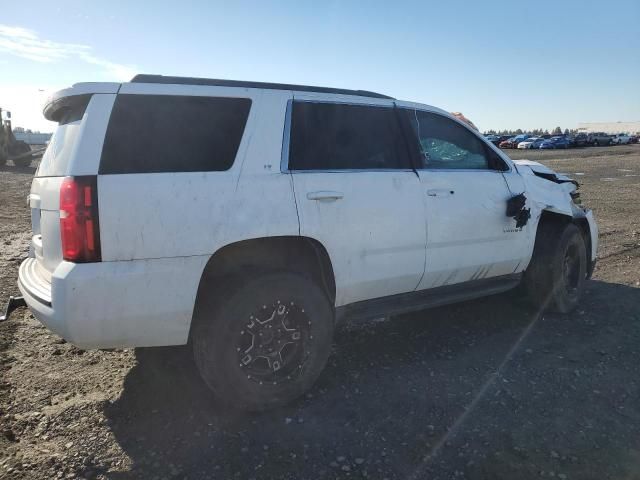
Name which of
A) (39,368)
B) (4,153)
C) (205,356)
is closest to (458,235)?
(205,356)

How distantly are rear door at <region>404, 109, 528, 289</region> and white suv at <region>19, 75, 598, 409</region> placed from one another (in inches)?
0.7

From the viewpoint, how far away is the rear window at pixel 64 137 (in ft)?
9.38

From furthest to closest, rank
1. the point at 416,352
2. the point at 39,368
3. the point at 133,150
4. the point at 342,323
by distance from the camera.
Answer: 1. the point at 416,352
2. the point at 39,368
3. the point at 342,323
4. the point at 133,150

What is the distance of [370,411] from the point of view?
3.29m

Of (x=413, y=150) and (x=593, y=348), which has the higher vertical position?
(x=413, y=150)

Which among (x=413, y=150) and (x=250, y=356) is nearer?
(x=250, y=356)

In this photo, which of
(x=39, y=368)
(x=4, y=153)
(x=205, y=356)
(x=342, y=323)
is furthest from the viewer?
(x=4, y=153)

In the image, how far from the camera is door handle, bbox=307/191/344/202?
3295mm

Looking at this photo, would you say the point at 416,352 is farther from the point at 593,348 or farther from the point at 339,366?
the point at 593,348

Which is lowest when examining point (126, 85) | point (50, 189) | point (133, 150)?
point (50, 189)

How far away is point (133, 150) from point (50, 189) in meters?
0.56

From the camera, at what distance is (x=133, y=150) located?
9.29 ft

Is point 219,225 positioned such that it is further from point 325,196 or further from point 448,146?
point 448,146

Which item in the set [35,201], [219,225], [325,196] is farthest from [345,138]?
[35,201]
